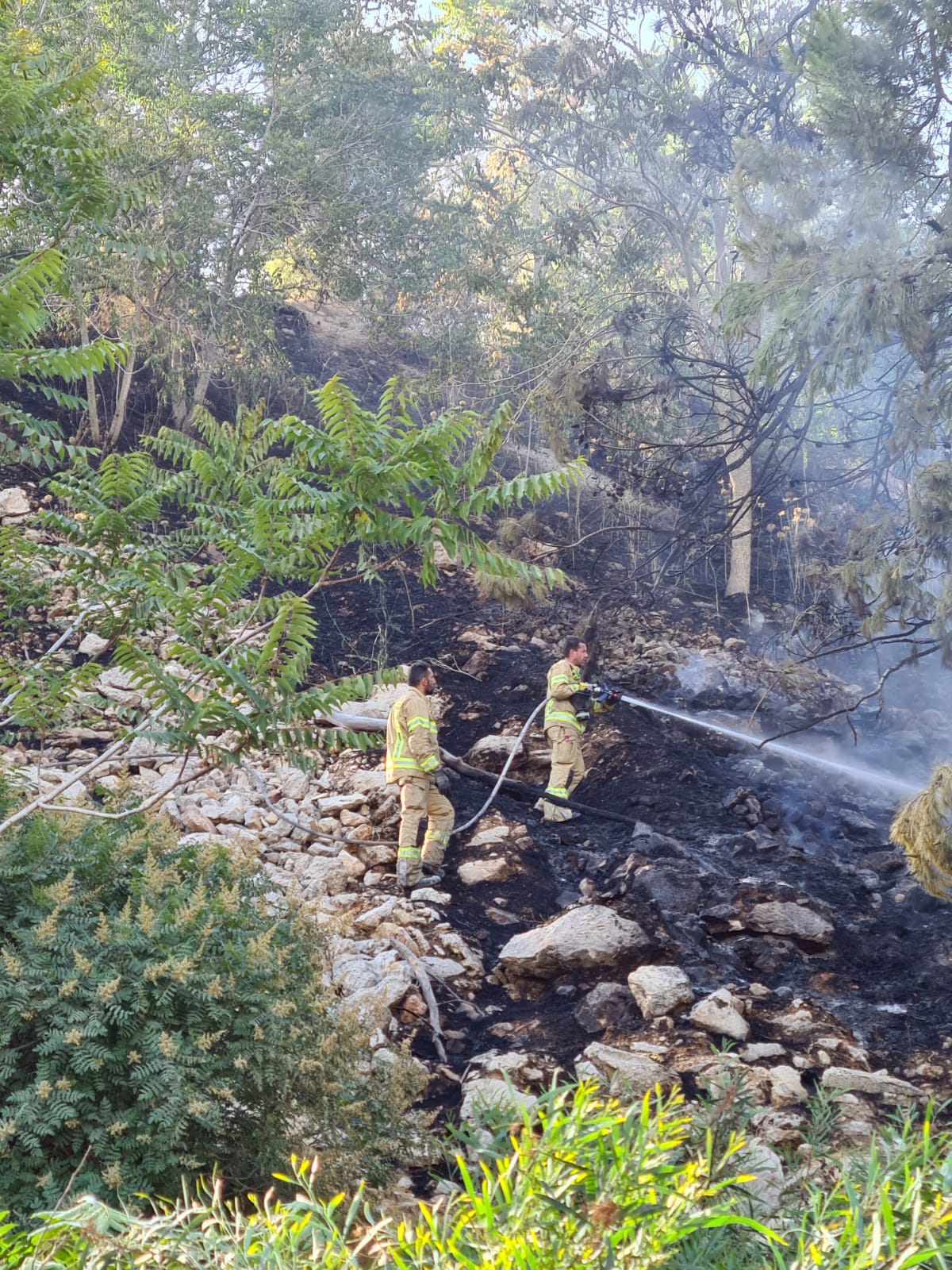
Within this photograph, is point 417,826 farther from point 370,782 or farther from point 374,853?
point 370,782

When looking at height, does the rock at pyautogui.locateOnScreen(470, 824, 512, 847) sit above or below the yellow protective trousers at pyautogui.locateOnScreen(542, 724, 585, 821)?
below

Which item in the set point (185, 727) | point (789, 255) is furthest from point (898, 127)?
point (185, 727)

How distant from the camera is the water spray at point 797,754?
442 inches

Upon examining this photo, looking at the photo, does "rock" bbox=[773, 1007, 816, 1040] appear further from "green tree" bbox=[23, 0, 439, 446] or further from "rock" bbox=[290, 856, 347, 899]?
"green tree" bbox=[23, 0, 439, 446]

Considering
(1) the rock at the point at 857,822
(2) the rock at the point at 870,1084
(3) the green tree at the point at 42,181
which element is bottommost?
(1) the rock at the point at 857,822

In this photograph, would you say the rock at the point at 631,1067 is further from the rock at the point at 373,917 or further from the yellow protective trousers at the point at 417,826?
the yellow protective trousers at the point at 417,826

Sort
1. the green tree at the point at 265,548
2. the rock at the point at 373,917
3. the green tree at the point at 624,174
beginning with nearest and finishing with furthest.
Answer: the green tree at the point at 265,548 < the rock at the point at 373,917 < the green tree at the point at 624,174

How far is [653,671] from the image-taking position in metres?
13.4

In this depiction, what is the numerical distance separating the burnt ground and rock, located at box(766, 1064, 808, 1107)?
0.19 meters

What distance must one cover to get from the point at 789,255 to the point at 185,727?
7.52m

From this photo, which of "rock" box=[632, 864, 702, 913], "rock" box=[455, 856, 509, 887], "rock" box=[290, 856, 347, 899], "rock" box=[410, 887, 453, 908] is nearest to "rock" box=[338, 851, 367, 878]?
"rock" box=[290, 856, 347, 899]

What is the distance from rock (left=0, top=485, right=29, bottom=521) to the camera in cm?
1152

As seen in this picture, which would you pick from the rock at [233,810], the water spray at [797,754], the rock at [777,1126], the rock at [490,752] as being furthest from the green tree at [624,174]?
the rock at [777,1126]

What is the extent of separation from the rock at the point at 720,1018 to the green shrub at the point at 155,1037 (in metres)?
2.28
